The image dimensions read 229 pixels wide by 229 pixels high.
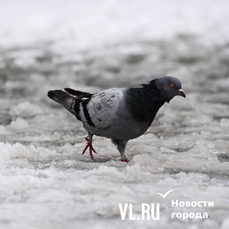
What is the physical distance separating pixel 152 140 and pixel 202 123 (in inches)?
57.3

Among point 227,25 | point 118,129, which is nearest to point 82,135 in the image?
point 118,129

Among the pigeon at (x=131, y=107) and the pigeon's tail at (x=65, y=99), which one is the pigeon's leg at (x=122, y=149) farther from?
the pigeon's tail at (x=65, y=99)

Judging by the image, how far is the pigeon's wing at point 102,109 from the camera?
3896 mm

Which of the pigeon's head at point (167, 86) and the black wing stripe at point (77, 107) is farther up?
the pigeon's head at point (167, 86)

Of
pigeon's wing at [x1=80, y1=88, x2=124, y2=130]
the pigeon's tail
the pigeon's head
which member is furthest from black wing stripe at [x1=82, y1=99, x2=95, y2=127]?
the pigeon's head

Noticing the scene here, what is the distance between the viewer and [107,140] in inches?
202

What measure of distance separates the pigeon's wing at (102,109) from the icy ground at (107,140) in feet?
1.36

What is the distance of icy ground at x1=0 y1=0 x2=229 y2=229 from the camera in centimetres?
270

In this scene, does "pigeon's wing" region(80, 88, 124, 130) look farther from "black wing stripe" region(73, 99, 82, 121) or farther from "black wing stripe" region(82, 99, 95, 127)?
"black wing stripe" region(73, 99, 82, 121)

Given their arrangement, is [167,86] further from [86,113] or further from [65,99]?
[65,99]

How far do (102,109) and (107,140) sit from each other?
1.20 meters

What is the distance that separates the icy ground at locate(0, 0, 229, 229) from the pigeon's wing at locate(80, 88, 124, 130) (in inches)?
16.3

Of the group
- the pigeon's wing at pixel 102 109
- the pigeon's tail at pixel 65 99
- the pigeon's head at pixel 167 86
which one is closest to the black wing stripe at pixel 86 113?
the pigeon's wing at pixel 102 109

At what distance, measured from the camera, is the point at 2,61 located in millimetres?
12195
